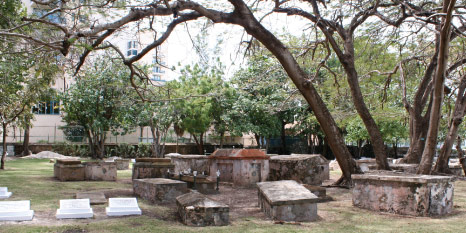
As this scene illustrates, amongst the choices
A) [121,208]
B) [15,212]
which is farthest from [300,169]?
[15,212]

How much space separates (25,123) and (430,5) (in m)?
16.5

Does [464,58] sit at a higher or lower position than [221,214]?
higher

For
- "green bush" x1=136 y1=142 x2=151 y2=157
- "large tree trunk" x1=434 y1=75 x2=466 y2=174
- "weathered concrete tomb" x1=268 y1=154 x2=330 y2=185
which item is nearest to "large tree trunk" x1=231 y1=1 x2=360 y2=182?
"weathered concrete tomb" x1=268 y1=154 x2=330 y2=185

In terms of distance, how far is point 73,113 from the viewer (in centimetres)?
2264

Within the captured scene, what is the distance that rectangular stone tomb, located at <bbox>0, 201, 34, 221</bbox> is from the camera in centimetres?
631

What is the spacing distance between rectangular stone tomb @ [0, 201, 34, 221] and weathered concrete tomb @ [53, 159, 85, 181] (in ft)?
21.0

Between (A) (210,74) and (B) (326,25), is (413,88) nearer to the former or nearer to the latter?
(B) (326,25)

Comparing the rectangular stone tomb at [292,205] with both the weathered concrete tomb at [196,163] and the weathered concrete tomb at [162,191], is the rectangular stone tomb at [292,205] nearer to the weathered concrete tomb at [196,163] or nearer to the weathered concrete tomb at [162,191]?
the weathered concrete tomb at [162,191]

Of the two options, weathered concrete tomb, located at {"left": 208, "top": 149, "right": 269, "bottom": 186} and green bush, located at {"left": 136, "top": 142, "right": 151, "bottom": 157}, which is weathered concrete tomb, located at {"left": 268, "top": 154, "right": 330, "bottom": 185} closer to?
weathered concrete tomb, located at {"left": 208, "top": 149, "right": 269, "bottom": 186}

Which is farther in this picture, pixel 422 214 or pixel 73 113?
pixel 73 113

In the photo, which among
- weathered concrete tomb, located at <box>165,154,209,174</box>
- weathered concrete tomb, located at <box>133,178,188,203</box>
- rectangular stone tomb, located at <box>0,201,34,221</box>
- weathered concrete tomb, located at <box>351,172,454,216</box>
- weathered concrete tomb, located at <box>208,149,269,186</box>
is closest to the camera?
rectangular stone tomb, located at <box>0,201,34,221</box>

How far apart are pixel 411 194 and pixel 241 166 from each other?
18.5ft

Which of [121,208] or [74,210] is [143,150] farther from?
[74,210]

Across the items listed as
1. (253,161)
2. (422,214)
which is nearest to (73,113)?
(253,161)
